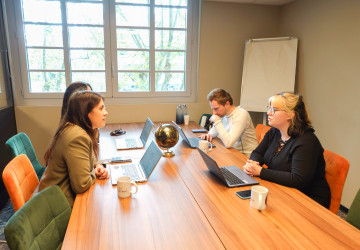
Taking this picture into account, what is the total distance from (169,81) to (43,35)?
171 centimetres

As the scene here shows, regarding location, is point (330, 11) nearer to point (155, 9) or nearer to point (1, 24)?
point (155, 9)

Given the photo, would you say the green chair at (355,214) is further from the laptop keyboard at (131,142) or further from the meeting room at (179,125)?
the laptop keyboard at (131,142)

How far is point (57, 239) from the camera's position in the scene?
3.92ft

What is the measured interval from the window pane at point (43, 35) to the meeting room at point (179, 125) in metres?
0.02

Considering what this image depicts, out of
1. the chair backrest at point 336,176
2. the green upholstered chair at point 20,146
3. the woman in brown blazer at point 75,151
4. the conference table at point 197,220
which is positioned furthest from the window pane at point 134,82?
the chair backrest at point 336,176

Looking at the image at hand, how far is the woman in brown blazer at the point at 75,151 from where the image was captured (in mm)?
1448

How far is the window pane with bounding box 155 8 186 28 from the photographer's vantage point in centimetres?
348

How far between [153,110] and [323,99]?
7.04 ft

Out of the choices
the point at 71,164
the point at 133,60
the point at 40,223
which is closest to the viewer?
the point at 40,223

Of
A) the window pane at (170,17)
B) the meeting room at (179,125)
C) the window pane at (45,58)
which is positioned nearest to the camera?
the meeting room at (179,125)

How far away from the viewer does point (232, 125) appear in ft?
7.98

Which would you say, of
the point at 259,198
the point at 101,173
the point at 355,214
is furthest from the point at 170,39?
the point at 355,214

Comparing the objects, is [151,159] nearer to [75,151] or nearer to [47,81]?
[75,151]

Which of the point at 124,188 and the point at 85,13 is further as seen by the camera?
the point at 85,13
